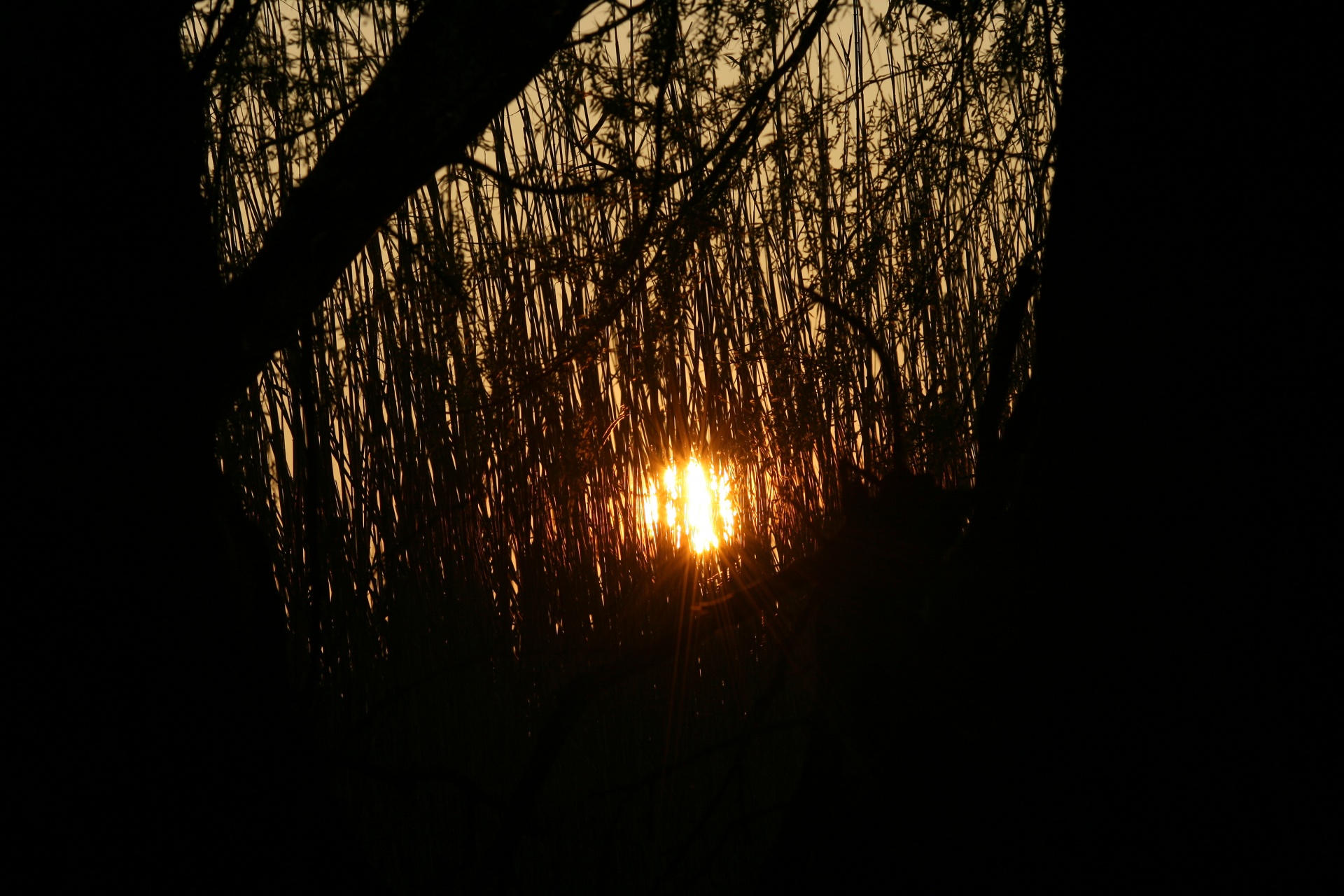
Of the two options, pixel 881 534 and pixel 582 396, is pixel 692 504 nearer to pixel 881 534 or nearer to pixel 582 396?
pixel 582 396

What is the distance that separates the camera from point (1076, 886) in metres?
0.51

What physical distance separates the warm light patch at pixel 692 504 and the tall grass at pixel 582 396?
33 mm

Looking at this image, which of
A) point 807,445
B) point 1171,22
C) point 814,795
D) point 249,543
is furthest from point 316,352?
point 1171,22

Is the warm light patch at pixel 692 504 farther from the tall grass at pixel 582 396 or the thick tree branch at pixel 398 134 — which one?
the thick tree branch at pixel 398 134

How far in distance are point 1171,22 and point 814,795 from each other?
0.49 m

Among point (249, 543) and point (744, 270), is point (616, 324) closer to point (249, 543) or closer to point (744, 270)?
point (744, 270)

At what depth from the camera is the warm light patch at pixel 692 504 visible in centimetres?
168

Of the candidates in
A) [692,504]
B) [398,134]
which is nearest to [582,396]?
[692,504]

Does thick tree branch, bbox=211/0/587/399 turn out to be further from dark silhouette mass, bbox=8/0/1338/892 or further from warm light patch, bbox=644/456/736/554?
warm light patch, bbox=644/456/736/554

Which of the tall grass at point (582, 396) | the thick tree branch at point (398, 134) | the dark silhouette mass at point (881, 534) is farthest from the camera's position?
the tall grass at point (582, 396)

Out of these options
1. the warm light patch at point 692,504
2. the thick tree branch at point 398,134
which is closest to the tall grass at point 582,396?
the warm light patch at point 692,504

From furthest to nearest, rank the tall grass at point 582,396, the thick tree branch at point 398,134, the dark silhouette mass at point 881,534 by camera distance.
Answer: the tall grass at point 582,396 → the thick tree branch at point 398,134 → the dark silhouette mass at point 881,534

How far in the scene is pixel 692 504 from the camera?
1782 mm

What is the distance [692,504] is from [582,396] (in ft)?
0.90
